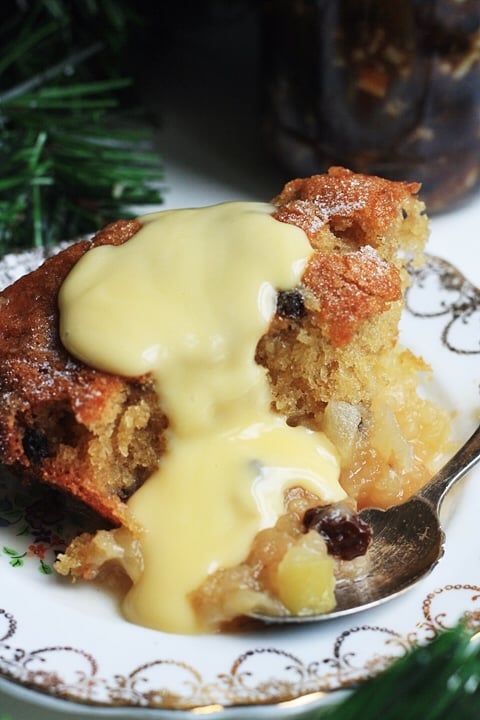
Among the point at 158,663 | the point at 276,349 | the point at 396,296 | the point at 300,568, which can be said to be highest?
the point at 396,296

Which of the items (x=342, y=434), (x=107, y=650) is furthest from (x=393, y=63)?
(x=107, y=650)

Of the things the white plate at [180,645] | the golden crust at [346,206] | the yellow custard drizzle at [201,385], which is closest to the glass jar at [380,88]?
the golden crust at [346,206]

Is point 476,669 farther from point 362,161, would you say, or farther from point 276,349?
point 362,161

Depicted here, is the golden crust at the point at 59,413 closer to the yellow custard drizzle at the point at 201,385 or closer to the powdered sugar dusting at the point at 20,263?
the yellow custard drizzle at the point at 201,385

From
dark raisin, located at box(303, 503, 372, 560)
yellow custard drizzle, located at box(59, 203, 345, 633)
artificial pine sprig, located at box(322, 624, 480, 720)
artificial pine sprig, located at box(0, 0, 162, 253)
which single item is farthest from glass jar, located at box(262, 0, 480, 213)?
artificial pine sprig, located at box(322, 624, 480, 720)

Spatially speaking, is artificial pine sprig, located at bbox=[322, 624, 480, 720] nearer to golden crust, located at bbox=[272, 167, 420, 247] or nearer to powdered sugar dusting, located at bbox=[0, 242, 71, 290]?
golden crust, located at bbox=[272, 167, 420, 247]

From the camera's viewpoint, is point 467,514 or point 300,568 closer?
point 300,568

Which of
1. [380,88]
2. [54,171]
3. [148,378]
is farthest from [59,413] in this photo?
[380,88]
